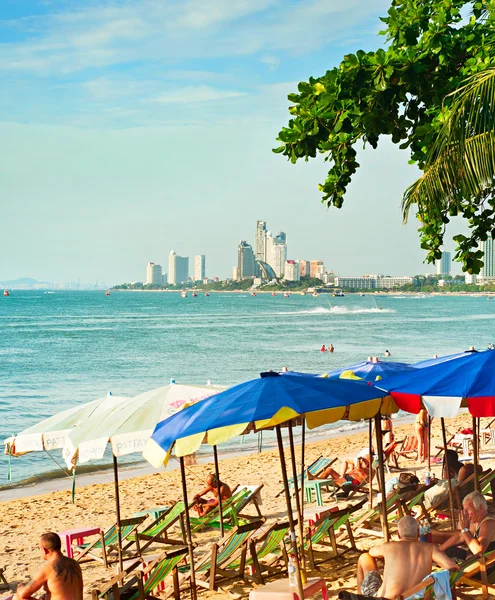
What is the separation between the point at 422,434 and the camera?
13945 millimetres

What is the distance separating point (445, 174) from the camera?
24.1 ft

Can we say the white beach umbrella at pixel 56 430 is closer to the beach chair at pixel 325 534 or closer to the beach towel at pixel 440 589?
the beach chair at pixel 325 534

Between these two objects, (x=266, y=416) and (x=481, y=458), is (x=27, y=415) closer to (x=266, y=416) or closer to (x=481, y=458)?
(x=481, y=458)

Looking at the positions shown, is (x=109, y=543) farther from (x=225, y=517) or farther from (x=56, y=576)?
(x=56, y=576)

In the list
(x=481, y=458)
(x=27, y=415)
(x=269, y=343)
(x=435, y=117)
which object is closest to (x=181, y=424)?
(x=435, y=117)

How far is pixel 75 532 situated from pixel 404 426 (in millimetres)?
14815

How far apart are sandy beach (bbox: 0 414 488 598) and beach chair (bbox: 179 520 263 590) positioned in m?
0.12

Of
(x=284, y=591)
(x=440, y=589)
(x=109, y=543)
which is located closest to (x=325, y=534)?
(x=284, y=591)

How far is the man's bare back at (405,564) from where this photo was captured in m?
5.16

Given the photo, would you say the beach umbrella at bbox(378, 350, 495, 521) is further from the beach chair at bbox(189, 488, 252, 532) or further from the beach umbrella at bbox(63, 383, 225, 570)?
the beach chair at bbox(189, 488, 252, 532)

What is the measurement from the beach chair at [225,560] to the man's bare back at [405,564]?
1921mm

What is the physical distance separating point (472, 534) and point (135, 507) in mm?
7554

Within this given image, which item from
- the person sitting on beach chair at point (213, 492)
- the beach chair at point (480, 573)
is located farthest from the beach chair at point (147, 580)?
the person sitting on beach chair at point (213, 492)

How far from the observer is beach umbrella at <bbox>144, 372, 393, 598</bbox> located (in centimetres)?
A: 544
